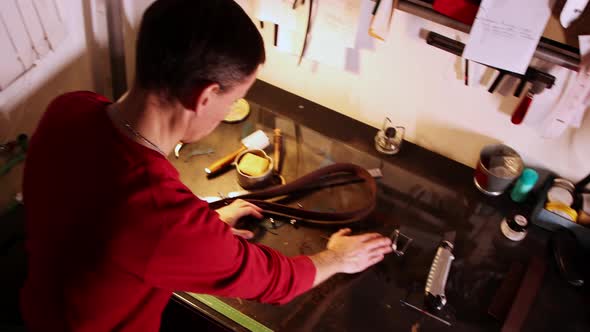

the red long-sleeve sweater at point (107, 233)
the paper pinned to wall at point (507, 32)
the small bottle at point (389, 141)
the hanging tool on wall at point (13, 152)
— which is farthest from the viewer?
the small bottle at point (389, 141)

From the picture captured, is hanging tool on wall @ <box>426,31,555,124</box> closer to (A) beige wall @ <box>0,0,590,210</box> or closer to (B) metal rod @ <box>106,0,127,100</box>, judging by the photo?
(A) beige wall @ <box>0,0,590,210</box>

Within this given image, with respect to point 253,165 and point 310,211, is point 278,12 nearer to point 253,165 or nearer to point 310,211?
point 253,165

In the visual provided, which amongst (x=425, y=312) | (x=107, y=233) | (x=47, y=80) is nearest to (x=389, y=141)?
(x=425, y=312)

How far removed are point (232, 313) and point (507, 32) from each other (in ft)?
2.64

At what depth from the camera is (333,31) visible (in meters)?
1.25

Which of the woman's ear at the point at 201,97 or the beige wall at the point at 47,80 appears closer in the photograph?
the woman's ear at the point at 201,97

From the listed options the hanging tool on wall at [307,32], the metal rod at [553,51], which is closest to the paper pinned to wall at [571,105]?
the metal rod at [553,51]

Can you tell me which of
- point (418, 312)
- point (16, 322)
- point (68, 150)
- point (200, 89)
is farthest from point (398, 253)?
point (16, 322)

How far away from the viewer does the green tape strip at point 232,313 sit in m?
0.98

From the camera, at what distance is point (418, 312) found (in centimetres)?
104

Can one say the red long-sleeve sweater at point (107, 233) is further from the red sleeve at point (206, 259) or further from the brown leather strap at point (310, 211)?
the brown leather strap at point (310, 211)

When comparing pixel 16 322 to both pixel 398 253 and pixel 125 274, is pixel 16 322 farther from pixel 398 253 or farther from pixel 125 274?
pixel 398 253

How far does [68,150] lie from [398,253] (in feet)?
2.48

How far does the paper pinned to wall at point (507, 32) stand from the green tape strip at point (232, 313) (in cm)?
71
